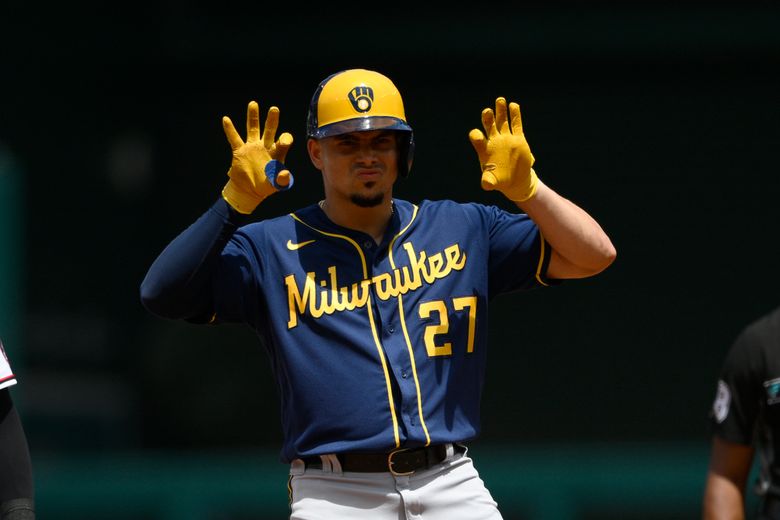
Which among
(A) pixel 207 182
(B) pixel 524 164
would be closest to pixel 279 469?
(A) pixel 207 182

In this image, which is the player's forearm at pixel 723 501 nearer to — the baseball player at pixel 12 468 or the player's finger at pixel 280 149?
the player's finger at pixel 280 149

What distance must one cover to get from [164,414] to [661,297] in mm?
2609

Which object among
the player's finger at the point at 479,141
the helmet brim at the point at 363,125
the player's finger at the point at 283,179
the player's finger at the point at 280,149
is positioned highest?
the helmet brim at the point at 363,125

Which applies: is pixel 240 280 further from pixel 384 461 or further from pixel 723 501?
pixel 723 501

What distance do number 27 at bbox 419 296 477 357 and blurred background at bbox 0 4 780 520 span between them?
3.34m

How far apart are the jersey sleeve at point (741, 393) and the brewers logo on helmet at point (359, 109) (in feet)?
3.17

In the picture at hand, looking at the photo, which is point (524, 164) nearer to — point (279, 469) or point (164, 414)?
point (279, 469)

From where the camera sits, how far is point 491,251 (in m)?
3.66

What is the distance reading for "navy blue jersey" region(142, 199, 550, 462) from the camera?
340cm

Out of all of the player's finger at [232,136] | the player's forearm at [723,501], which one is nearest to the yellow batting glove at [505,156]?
the player's finger at [232,136]

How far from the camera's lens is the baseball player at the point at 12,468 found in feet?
10.3

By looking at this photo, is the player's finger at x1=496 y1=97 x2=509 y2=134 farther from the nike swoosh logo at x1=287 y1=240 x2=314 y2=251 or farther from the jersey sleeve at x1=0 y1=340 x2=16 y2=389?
the jersey sleeve at x1=0 y1=340 x2=16 y2=389

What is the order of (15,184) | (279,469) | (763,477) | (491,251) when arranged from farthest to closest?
(15,184)
(279,469)
(491,251)
(763,477)

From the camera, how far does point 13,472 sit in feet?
10.4
